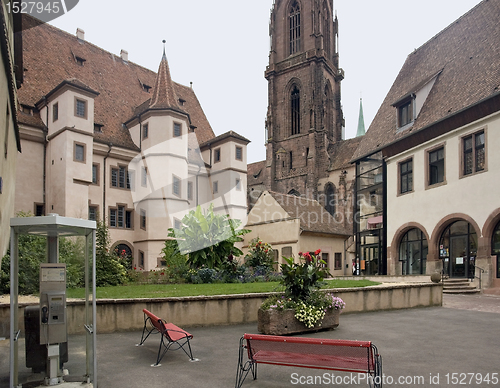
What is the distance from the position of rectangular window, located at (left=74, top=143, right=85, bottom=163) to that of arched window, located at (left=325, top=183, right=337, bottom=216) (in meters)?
34.7

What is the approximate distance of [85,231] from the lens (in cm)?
730

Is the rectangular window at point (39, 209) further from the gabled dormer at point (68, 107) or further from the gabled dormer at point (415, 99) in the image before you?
the gabled dormer at point (415, 99)

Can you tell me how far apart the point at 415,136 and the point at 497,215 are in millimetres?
7813

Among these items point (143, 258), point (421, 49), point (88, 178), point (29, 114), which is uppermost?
point (421, 49)

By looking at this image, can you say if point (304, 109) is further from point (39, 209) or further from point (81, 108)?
point (39, 209)

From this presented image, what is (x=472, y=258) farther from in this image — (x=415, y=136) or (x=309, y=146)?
(x=309, y=146)

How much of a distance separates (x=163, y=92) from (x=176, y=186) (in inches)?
301

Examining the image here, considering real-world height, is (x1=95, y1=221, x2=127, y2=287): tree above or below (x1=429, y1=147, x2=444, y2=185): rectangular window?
A: below

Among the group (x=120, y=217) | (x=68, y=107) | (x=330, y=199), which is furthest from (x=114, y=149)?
(x=330, y=199)

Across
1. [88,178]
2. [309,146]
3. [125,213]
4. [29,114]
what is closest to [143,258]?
[125,213]

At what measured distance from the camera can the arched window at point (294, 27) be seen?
69.5 metres

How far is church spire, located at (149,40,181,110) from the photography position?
36094 millimetres

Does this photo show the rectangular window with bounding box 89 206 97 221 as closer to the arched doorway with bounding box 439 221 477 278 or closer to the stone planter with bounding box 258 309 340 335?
the arched doorway with bounding box 439 221 477 278

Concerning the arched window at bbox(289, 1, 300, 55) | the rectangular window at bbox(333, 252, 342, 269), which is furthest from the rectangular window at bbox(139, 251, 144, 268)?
the arched window at bbox(289, 1, 300, 55)
